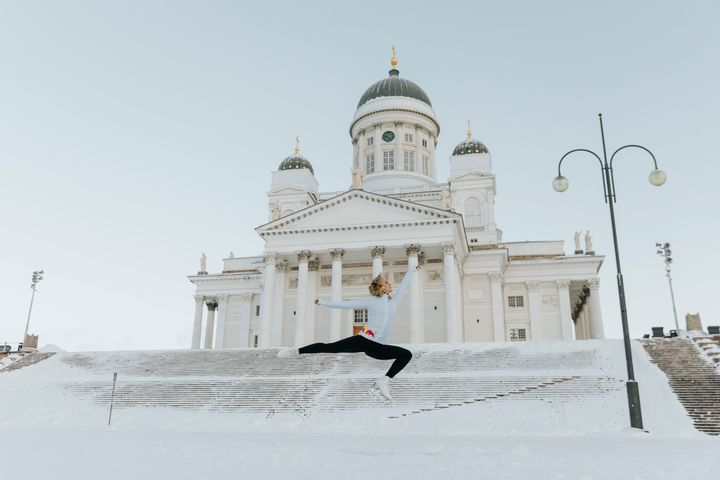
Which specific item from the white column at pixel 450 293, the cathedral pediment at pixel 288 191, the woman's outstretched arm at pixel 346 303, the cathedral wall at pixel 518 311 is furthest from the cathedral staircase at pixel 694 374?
the cathedral pediment at pixel 288 191

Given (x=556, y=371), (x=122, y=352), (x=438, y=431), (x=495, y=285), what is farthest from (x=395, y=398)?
(x=495, y=285)

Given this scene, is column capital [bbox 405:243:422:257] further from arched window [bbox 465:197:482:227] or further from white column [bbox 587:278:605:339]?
white column [bbox 587:278:605:339]

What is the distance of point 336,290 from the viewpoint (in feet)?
131

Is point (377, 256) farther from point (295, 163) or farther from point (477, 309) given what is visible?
point (295, 163)

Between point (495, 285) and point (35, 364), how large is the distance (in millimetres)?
32257

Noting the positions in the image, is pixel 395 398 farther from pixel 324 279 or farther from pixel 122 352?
pixel 324 279

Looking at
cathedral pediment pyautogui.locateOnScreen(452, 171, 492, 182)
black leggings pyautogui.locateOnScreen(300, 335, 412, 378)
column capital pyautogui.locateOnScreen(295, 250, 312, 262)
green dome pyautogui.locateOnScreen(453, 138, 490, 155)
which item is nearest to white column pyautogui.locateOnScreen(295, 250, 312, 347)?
column capital pyautogui.locateOnScreen(295, 250, 312, 262)

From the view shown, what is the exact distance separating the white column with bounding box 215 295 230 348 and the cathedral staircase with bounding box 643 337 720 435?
36.0m

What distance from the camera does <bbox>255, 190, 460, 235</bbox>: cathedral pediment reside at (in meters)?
41.5

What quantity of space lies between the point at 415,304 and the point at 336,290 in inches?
216

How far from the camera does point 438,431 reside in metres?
18.7

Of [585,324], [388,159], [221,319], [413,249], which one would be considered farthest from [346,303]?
[388,159]

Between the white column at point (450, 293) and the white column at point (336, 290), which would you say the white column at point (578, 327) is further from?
the white column at point (336, 290)

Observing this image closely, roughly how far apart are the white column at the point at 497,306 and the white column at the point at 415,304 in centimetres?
688
